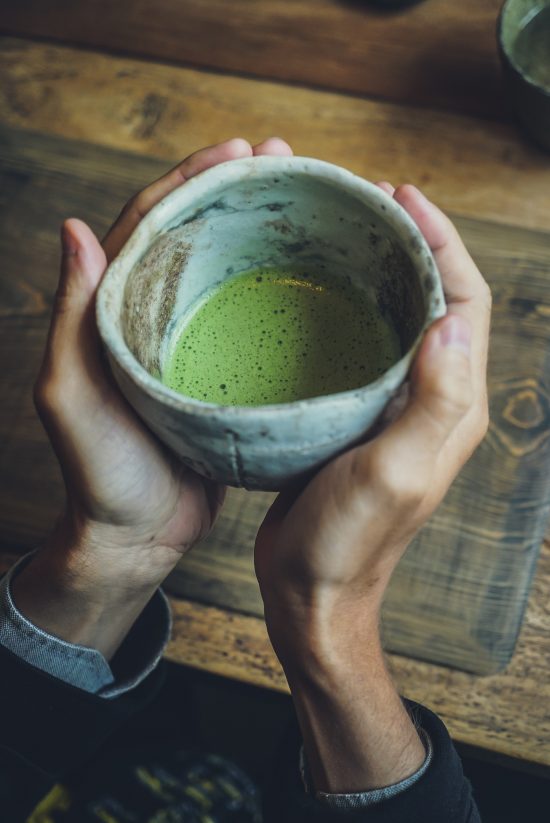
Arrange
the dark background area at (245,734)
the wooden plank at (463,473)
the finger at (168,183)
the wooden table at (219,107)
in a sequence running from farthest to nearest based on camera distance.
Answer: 1. the dark background area at (245,734)
2. the wooden table at (219,107)
3. the wooden plank at (463,473)
4. the finger at (168,183)

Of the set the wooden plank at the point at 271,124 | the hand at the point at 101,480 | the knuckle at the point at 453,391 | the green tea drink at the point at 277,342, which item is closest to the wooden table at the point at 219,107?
the wooden plank at the point at 271,124

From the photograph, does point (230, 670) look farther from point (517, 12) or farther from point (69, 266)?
point (517, 12)

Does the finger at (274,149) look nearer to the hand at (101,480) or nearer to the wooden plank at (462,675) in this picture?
the hand at (101,480)

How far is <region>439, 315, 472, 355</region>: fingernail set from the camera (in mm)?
608

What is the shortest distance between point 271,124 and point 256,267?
41cm

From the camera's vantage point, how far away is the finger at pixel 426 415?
0.61 metres

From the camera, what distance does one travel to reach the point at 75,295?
2.39 feet

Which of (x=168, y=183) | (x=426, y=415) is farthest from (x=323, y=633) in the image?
(x=168, y=183)

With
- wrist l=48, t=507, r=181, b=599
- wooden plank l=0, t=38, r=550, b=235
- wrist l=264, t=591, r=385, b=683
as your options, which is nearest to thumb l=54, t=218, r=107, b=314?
wrist l=48, t=507, r=181, b=599

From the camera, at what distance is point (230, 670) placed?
95cm

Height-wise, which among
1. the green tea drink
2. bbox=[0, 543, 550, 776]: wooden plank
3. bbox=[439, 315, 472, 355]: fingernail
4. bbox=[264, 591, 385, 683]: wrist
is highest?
bbox=[439, 315, 472, 355]: fingernail

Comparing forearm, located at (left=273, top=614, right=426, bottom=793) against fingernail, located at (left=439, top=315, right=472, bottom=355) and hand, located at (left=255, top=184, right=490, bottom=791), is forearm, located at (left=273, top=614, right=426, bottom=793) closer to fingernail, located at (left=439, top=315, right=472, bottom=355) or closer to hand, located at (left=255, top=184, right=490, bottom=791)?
hand, located at (left=255, top=184, right=490, bottom=791)

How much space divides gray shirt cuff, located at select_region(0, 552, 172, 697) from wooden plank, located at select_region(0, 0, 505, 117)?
764 millimetres

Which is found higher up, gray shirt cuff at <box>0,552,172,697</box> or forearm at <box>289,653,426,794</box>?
forearm at <box>289,653,426,794</box>
